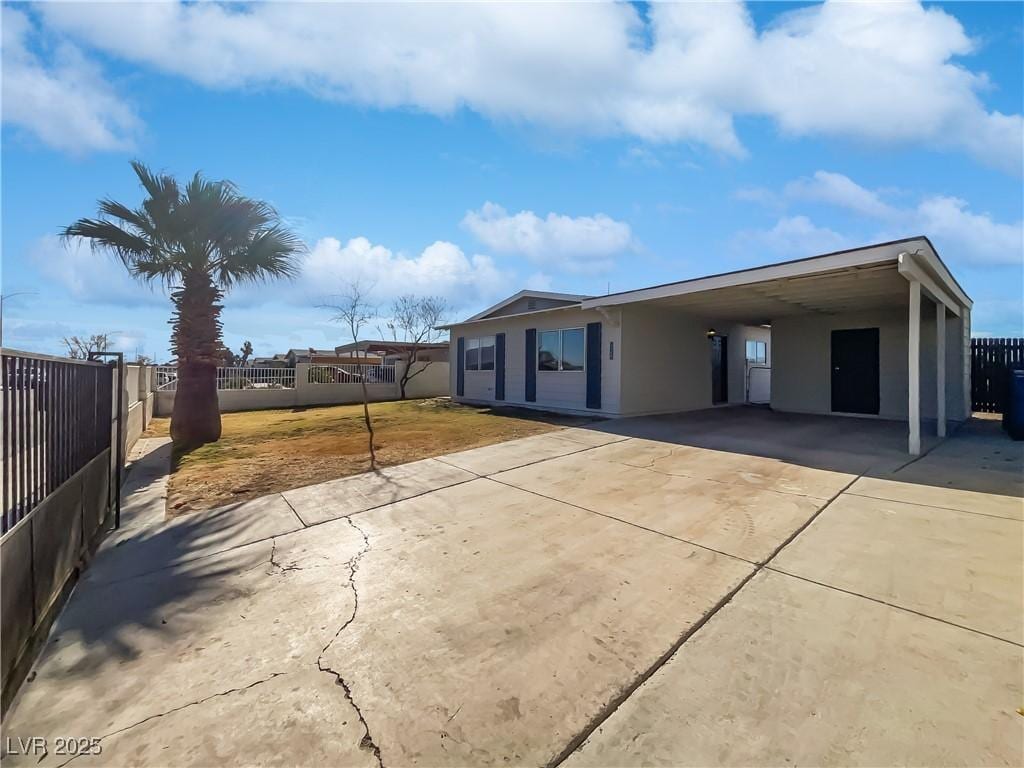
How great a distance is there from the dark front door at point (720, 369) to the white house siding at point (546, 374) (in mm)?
4605

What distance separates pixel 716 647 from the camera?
2297mm

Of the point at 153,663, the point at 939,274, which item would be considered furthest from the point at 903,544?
the point at 939,274

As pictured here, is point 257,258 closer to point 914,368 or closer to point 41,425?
point 41,425

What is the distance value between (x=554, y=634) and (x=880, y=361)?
40.3 feet

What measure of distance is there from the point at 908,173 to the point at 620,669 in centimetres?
1255

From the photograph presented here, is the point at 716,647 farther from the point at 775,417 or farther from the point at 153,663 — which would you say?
the point at 775,417

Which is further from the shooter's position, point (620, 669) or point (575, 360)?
point (575, 360)

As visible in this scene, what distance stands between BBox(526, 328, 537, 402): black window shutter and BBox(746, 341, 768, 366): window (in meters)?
7.79

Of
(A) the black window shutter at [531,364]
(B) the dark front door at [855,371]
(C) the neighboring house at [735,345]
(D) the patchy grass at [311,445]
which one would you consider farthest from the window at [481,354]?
(B) the dark front door at [855,371]

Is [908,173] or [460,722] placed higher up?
[908,173]

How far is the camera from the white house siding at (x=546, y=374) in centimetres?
1122

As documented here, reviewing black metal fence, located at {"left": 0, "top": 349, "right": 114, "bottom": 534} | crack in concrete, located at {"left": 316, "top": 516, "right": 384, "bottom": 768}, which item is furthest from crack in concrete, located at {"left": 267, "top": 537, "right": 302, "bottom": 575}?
black metal fence, located at {"left": 0, "top": 349, "right": 114, "bottom": 534}

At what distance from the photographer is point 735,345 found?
14742 mm

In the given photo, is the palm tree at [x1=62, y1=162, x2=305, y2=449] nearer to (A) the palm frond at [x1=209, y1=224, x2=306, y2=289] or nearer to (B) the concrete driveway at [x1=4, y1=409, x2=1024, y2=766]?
(A) the palm frond at [x1=209, y1=224, x2=306, y2=289]
